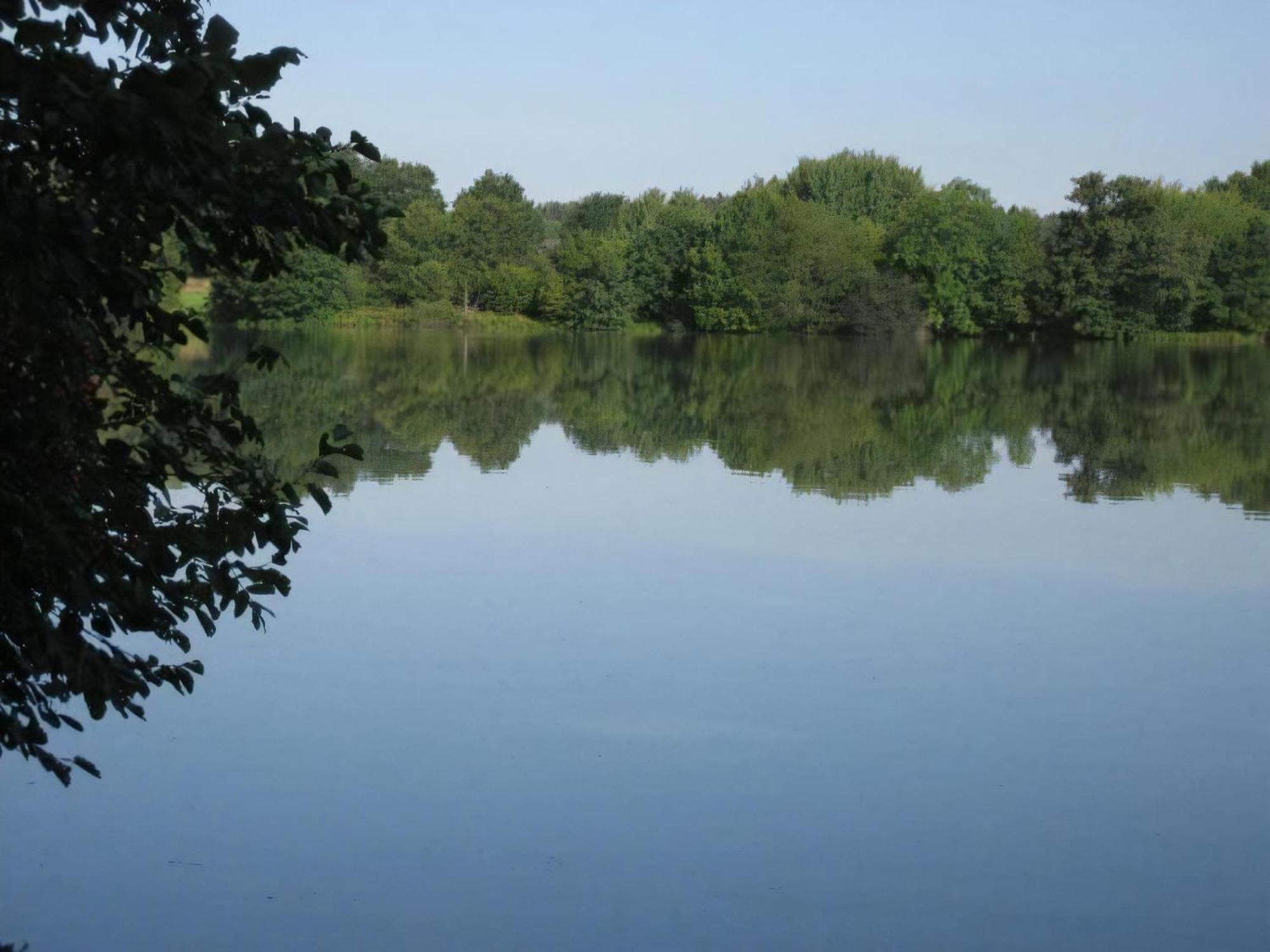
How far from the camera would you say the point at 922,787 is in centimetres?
578

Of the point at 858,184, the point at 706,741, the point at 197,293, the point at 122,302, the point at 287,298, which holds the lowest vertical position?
the point at 706,741

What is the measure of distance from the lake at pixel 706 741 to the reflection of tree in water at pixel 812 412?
1.42 m

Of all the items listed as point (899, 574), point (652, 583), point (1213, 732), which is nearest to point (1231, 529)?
point (899, 574)

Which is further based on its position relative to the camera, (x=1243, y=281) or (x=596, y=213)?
(x=596, y=213)

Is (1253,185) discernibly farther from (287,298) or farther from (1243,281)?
(287,298)

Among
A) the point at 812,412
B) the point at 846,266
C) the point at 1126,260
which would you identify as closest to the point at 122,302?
the point at 812,412

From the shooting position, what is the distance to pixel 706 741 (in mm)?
6320

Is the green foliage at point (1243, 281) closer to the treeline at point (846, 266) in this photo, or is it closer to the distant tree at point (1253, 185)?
the treeline at point (846, 266)

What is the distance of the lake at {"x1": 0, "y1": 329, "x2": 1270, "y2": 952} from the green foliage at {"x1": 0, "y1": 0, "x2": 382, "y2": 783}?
1455 mm

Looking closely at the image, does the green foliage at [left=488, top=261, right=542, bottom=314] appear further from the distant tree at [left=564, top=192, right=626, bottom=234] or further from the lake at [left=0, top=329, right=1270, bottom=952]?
the lake at [left=0, top=329, right=1270, bottom=952]

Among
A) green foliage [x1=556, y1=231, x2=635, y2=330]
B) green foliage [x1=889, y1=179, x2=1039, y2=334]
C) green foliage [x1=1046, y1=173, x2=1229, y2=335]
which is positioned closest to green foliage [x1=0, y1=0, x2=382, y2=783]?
green foliage [x1=1046, y1=173, x2=1229, y2=335]

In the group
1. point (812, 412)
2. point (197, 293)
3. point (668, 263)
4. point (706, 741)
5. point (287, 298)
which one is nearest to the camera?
point (706, 741)

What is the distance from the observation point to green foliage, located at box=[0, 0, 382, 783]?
281 cm

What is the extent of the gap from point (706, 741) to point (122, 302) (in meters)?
3.69
